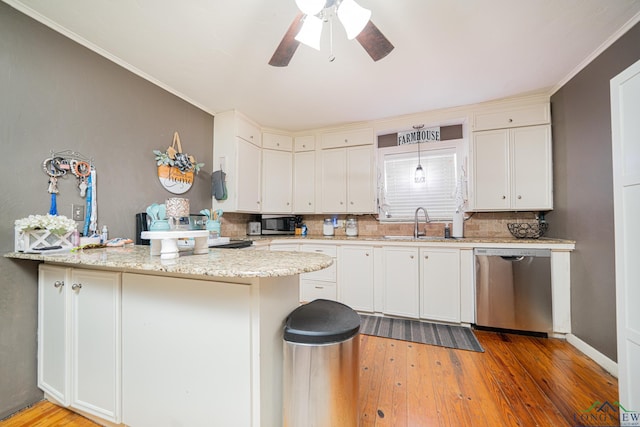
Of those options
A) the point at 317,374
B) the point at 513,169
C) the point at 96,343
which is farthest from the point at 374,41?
the point at 96,343

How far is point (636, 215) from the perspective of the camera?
3.61 ft

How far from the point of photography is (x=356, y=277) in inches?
110

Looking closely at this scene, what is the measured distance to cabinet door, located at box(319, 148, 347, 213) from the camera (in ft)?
10.6

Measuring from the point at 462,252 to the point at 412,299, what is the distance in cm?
74

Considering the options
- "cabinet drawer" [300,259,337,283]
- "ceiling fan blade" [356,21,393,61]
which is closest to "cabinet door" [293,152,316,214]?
"cabinet drawer" [300,259,337,283]

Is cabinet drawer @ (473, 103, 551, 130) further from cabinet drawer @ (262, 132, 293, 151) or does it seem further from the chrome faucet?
cabinet drawer @ (262, 132, 293, 151)

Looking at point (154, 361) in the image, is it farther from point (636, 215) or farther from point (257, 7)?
point (636, 215)

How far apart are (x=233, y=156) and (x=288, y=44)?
1739 mm

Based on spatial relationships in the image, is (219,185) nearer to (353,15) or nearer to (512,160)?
(353,15)

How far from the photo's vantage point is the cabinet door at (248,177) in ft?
9.40

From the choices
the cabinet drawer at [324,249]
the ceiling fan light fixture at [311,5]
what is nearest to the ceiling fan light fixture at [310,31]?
the ceiling fan light fixture at [311,5]

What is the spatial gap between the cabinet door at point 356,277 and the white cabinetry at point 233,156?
4.76 feet

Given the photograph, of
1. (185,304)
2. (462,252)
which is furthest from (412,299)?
(185,304)

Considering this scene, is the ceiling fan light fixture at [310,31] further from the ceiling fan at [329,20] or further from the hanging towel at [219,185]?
the hanging towel at [219,185]
